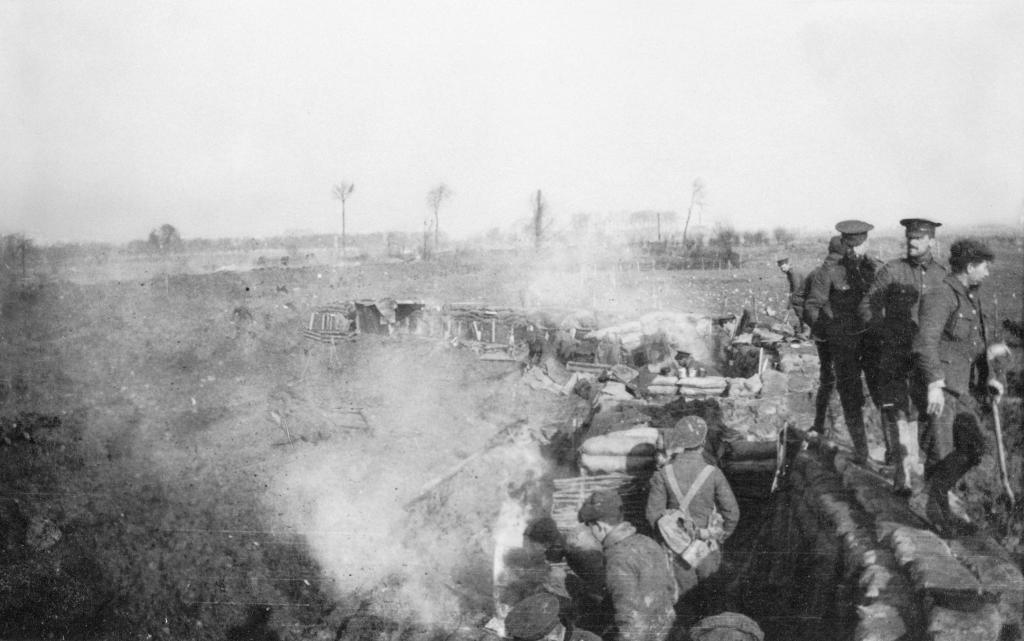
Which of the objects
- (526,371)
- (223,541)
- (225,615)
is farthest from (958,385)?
(526,371)

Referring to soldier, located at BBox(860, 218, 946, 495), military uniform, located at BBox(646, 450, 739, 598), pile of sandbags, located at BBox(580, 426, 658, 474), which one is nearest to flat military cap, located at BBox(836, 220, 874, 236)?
soldier, located at BBox(860, 218, 946, 495)

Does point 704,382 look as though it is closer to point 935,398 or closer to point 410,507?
point 410,507

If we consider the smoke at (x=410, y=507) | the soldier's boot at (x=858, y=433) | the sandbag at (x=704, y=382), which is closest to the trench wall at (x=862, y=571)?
the soldier's boot at (x=858, y=433)

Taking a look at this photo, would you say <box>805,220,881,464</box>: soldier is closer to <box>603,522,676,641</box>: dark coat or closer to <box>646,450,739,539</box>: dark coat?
<box>646,450,739,539</box>: dark coat

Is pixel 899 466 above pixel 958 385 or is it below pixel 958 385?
below

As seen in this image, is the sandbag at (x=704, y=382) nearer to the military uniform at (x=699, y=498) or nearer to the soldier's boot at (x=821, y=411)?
the soldier's boot at (x=821, y=411)

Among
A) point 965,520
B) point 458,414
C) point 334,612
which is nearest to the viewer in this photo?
point 965,520

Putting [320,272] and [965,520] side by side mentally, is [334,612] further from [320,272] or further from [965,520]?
[320,272]

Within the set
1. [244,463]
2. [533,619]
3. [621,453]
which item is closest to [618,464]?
[621,453]
